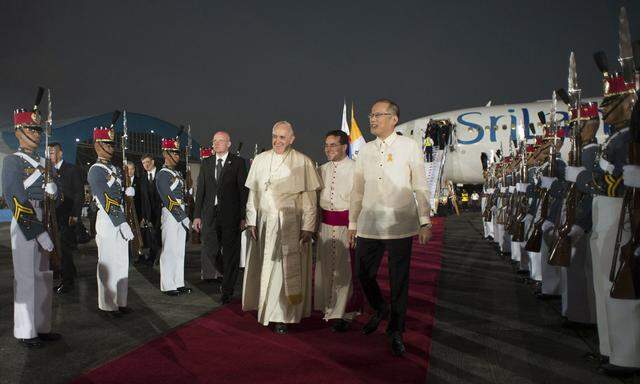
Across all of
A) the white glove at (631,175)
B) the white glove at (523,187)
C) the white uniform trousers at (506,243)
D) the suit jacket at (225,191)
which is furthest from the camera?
the white uniform trousers at (506,243)

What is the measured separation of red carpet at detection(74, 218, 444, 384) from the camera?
3.63m

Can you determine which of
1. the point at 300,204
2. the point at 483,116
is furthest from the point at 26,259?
the point at 483,116

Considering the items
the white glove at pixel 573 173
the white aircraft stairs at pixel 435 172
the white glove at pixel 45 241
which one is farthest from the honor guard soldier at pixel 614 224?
the white aircraft stairs at pixel 435 172

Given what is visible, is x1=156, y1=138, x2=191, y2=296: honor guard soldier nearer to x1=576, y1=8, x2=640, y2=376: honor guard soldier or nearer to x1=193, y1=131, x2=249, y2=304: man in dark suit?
x1=193, y1=131, x2=249, y2=304: man in dark suit

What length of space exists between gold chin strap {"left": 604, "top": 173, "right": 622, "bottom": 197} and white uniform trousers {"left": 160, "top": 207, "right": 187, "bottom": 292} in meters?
5.08

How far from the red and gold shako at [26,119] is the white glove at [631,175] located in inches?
185

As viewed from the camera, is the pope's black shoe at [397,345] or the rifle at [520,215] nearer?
the pope's black shoe at [397,345]

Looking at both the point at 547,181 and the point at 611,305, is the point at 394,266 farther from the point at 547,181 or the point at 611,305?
the point at 547,181

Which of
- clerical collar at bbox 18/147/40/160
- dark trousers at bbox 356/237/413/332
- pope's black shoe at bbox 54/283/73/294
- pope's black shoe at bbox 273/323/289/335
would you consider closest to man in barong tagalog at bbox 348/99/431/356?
dark trousers at bbox 356/237/413/332

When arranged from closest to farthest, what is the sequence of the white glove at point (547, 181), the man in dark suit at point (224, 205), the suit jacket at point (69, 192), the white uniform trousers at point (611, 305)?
the white uniform trousers at point (611, 305)
the white glove at point (547, 181)
the man in dark suit at point (224, 205)
the suit jacket at point (69, 192)

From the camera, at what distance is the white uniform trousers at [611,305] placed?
11.7 ft

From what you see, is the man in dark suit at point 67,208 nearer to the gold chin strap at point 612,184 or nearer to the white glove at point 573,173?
the white glove at point 573,173

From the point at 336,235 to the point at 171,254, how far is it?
2610 mm

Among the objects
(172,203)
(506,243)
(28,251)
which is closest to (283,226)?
(28,251)
